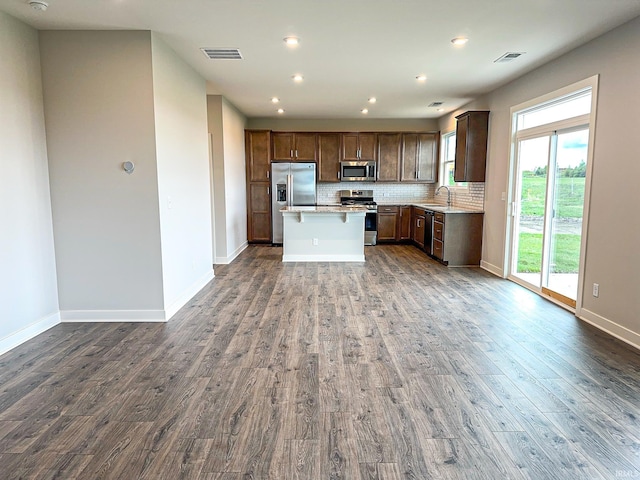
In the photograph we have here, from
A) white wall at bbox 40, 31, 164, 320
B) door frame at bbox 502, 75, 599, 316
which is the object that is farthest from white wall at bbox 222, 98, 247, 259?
door frame at bbox 502, 75, 599, 316

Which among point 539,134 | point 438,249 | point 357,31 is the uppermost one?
point 357,31

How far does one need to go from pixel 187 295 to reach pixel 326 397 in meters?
2.66

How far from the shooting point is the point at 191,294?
186 inches

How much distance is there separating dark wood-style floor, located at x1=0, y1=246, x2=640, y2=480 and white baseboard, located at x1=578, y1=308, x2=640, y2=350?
112 mm

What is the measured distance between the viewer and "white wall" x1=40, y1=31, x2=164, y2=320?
143 inches

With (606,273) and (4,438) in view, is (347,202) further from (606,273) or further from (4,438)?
(4,438)

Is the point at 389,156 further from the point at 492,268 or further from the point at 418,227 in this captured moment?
the point at 492,268

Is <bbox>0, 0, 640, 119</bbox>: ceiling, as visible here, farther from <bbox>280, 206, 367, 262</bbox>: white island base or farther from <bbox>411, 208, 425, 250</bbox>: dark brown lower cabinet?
A: <bbox>411, 208, 425, 250</bbox>: dark brown lower cabinet

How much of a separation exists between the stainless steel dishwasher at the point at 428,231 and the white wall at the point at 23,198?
5.73m

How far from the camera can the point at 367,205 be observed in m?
8.62

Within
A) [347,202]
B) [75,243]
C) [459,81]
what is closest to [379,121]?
[347,202]

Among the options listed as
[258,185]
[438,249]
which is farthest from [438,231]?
[258,185]

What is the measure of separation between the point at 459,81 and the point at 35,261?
542 centimetres

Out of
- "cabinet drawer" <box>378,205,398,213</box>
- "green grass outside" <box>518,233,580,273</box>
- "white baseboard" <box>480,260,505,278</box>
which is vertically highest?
"cabinet drawer" <box>378,205,398,213</box>
